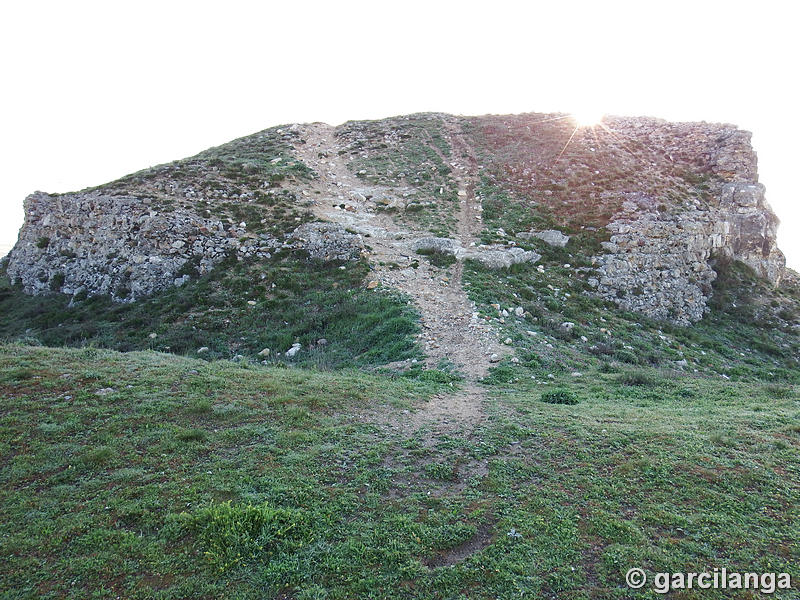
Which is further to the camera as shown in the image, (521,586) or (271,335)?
(271,335)

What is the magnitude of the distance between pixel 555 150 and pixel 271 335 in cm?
2712

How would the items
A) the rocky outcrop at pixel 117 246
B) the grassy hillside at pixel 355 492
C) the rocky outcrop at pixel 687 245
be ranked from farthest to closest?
the rocky outcrop at pixel 117 246
the rocky outcrop at pixel 687 245
the grassy hillside at pixel 355 492

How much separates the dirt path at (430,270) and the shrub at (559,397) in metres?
1.73

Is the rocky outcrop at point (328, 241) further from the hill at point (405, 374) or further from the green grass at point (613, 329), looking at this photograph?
the green grass at point (613, 329)

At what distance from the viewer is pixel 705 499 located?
6.25 meters

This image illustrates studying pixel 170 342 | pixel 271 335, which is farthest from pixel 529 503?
pixel 170 342

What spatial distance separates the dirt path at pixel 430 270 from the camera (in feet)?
36.2

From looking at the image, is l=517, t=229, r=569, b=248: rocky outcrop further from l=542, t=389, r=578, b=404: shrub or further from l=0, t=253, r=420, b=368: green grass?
l=542, t=389, r=578, b=404: shrub

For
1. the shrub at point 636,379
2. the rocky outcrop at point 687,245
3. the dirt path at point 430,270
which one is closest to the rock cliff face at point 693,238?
the rocky outcrop at point 687,245

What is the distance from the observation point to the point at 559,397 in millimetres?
10930

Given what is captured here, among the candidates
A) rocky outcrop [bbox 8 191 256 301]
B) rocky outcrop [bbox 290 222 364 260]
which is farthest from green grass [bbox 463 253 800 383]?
rocky outcrop [bbox 8 191 256 301]

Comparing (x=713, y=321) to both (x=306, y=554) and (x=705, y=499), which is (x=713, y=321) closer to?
(x=705, y=499)

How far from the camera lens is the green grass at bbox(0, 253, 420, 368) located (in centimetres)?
1614

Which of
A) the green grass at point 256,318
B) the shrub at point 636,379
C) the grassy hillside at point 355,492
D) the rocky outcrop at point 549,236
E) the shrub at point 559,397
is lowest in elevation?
the shrub at point 636,379
